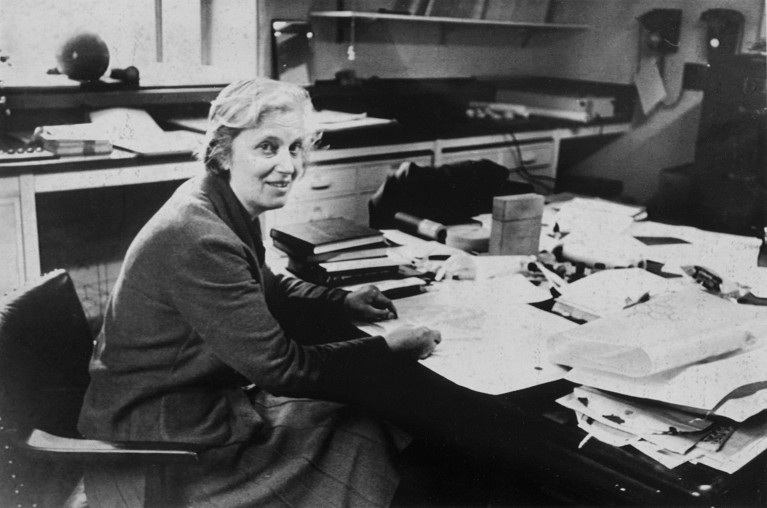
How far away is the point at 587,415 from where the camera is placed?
1047mm

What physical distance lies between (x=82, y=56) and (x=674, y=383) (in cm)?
273

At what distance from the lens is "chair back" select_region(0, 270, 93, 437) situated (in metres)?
1.20

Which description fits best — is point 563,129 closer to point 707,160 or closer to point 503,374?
point 707,160

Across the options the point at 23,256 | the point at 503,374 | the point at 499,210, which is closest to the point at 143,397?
the point at 503,374

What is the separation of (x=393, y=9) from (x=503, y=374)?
327 cm

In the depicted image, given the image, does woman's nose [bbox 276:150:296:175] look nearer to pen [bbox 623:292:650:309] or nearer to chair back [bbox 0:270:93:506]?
chair back [bbox 0:270:93:506]

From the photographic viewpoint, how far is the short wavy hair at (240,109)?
1.36 meters

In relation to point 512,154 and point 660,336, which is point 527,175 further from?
point 660,336

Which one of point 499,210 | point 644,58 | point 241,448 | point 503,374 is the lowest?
point 241,448

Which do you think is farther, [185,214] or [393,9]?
[393,9]

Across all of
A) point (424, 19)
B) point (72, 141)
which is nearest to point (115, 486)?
point (72, 141)

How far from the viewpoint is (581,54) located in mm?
4984

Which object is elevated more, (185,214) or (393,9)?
(393,9)

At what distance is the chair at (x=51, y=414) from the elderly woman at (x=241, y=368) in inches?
2.4
